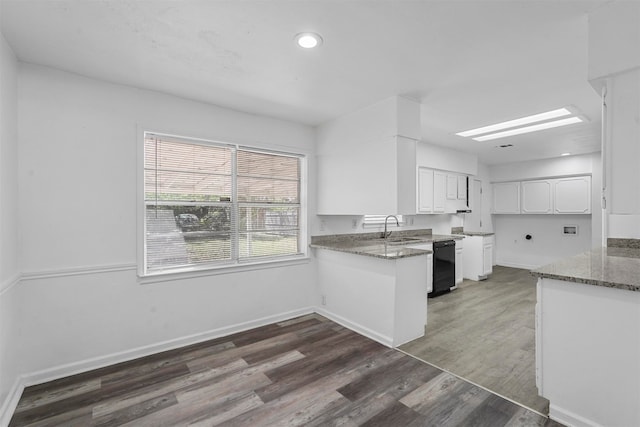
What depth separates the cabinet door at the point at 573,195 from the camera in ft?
19.7

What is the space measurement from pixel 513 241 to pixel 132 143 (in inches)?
325

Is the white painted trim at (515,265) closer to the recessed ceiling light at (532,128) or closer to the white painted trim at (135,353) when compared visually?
the recessed ceiling light at (532,128)

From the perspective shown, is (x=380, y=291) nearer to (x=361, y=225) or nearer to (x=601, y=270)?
(x=361, y=225)

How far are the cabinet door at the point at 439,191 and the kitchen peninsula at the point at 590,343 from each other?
11.1 feet

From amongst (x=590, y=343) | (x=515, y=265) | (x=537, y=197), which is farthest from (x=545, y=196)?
(x=590, y=343)

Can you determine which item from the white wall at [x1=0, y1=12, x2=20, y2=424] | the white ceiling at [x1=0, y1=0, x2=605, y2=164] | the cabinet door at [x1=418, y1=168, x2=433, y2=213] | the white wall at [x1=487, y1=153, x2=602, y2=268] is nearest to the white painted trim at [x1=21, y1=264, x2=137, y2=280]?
the white wall at [x1=0, y1=12, x2=20, y2=424]

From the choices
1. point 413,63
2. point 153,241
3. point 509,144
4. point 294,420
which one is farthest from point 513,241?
point 153,241

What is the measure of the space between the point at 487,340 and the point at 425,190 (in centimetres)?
A: 271

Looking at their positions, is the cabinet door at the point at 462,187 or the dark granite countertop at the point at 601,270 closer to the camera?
the dark granite countertop at the point at 601,270

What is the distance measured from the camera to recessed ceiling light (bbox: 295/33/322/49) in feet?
6.45

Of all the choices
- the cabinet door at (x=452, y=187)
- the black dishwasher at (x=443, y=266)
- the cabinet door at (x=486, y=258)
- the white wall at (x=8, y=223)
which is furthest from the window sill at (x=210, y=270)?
the cabinet door at (x=486, y=258)

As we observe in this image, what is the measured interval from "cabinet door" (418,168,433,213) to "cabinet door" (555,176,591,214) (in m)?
3.38

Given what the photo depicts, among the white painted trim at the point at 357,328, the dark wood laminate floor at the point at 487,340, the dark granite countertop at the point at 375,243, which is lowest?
the dark wood laminate floor at the point at 487,340

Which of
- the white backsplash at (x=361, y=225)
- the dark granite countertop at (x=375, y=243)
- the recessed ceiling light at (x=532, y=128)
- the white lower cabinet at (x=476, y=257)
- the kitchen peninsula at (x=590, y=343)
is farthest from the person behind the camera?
the white lower cabinet at (x=476, y=257)
